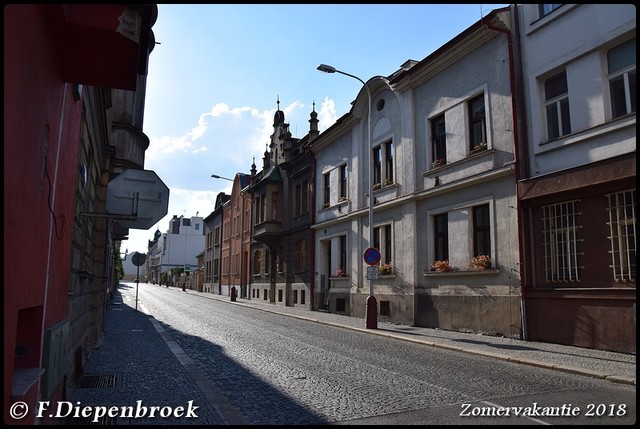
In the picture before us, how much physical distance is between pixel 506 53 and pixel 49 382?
1416 centimetres

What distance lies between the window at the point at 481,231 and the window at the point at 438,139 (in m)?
2.55

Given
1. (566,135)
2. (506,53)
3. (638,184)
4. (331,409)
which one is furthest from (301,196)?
(331,409)

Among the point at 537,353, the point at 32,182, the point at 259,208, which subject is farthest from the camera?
the point at 259,208

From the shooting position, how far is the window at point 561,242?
12.0 metres

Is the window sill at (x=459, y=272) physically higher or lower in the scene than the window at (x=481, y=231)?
lower

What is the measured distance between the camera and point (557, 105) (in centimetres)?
1298

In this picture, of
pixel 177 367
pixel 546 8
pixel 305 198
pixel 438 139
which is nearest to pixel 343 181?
pixel 305 198

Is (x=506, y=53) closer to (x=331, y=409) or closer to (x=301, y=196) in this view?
(x=331, y=409)

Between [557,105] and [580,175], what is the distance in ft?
7.54

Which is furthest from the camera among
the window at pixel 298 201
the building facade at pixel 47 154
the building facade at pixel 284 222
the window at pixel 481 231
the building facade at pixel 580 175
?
the window at pixel 298 201

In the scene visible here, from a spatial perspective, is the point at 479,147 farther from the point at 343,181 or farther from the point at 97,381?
the point at 97,381

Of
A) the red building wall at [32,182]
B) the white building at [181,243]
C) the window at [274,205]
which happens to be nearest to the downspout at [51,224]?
the red building wall at [32,182]

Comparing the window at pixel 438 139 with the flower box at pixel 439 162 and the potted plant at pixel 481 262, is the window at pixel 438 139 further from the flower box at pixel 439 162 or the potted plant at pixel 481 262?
the potted plant at pixel 481 262

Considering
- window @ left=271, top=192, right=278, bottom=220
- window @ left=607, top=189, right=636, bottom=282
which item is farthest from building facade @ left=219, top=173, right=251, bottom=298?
window @ left=607, top=189, right=636, bottom=282
